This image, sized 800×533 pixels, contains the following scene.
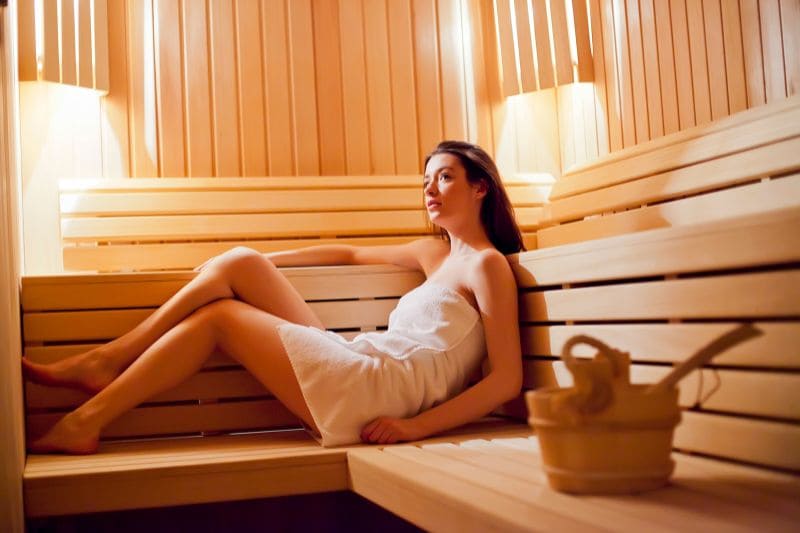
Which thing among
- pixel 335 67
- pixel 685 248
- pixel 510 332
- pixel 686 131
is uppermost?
pixel 335 67

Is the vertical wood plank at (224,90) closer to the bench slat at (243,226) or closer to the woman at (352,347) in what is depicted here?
the bench slat at (243,226)

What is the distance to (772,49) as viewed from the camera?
3.23 m

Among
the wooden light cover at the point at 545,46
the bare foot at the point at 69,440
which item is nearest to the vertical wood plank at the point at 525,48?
the wooden light cover at the point at 545,46

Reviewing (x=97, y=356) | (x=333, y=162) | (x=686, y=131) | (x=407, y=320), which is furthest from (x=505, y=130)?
(x=97, y=356)

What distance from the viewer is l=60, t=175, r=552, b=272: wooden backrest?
3.67 metres

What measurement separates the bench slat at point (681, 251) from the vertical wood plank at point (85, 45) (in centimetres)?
226

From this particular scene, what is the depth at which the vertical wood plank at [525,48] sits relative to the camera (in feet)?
13.8

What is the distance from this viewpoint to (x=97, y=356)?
2672 mm

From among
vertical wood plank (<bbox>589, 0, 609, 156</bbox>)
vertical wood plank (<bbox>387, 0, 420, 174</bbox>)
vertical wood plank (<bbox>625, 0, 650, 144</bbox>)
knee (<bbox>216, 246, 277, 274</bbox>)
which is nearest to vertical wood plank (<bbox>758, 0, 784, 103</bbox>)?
vertical wood plank (<bbox>625, 0, 650, 144</bbox>)

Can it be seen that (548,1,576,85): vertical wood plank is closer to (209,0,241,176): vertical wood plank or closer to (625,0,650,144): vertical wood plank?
(625,0,650,144): vertical wood plank

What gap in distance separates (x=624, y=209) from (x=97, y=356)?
2.09 m

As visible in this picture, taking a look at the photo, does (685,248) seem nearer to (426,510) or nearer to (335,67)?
(426,510)

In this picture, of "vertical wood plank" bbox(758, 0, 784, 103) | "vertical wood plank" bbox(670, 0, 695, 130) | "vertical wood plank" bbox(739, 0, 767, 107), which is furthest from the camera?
"vertical wood plank" bbox(670, 0, 695, 130)

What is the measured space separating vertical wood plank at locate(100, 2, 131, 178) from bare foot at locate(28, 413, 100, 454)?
1614 mm
